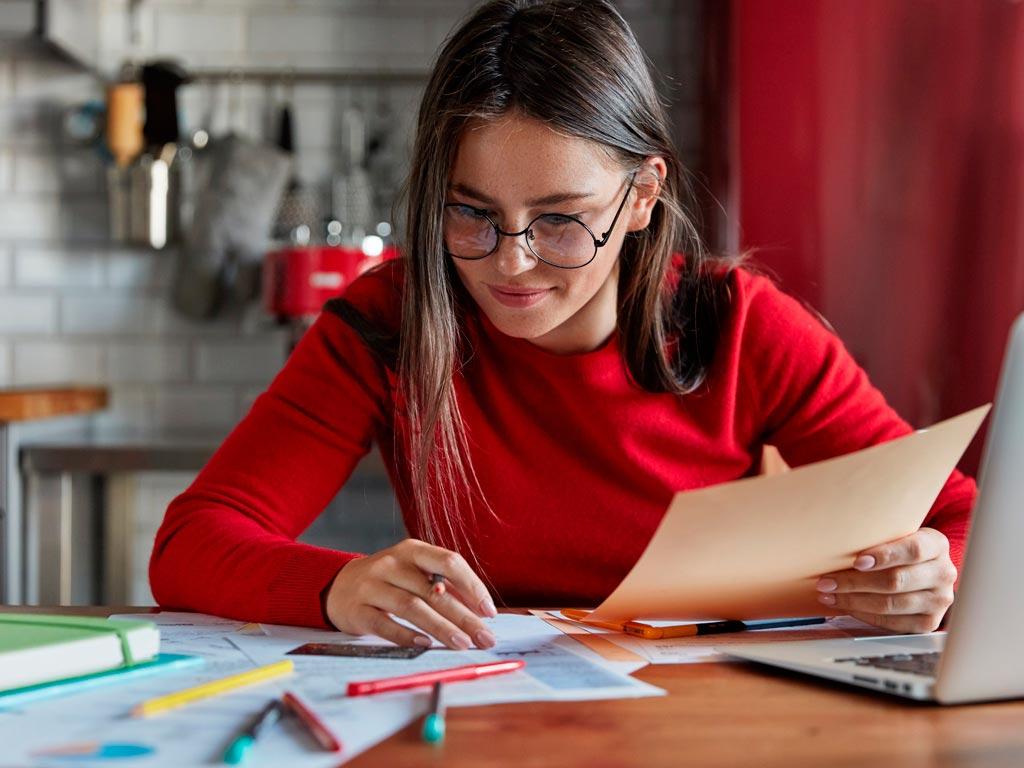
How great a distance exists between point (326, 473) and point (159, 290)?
1.79 m

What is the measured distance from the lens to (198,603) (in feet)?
3.57

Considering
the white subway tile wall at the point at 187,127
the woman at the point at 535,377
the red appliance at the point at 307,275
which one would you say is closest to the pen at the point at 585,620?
the woman at the point at 535,377

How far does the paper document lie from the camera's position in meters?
0.84

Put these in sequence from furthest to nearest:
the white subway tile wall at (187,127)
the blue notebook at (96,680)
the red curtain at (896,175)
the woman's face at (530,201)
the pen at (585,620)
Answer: the white subway tile wall at (187,127), the red curtain at (896,175), the woman's face at (530,201), the pen at (585,620), the blue notebook at (96,680)

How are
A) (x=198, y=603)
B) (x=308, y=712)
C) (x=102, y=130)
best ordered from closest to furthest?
(x=308, y=712), (x=198, y=603), (x=102, y=130)

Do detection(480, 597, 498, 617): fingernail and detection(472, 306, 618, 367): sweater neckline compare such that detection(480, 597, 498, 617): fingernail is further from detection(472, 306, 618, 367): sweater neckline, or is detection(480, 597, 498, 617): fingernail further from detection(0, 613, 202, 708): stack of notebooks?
detection(472, 306, 618, 367): sweater neckline

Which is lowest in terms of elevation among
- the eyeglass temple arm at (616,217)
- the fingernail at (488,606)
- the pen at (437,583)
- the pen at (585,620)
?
the pen at (585,620)

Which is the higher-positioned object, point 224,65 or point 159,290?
point 224,65

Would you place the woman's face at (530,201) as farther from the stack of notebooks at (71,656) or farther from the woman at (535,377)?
the stack of notebooks at (71,656)

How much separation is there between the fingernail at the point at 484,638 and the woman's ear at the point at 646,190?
548 millimetres

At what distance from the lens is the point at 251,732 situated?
2.19 feet

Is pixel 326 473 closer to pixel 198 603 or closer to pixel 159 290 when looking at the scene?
pixel 198 603

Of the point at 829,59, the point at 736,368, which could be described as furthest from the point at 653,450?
the point at 829,59

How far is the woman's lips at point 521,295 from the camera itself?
1229 mm
